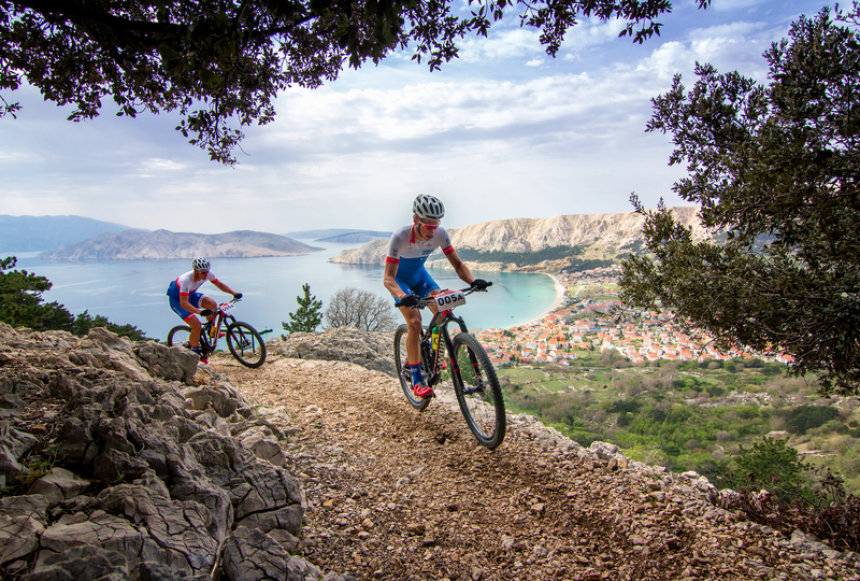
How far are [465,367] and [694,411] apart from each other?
760 inches

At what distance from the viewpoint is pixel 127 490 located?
249 cm

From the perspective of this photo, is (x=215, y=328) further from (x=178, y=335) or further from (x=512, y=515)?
(x=512, y=515)

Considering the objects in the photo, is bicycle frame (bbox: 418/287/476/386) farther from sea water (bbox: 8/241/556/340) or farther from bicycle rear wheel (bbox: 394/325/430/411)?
sea water (bbox: 8/241/556/340)

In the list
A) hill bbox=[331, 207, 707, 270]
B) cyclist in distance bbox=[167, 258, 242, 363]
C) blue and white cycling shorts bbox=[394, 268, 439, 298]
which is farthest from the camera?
hill bbox=[331, 207, 707, 270]

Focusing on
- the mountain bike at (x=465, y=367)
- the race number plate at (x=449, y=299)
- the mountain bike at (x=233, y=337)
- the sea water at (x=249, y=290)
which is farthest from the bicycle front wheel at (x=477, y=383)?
the sea water at (x=249, y=290)

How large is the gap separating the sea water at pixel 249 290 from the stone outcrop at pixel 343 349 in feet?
60.5

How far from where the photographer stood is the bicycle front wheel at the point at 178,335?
1011cm

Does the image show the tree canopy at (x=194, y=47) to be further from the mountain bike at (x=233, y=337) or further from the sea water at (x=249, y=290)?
the sea water at (x=249, y=290)

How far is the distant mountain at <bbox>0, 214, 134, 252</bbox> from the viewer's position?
91438mm

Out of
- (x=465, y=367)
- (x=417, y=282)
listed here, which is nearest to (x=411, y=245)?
(x=417, y=282)

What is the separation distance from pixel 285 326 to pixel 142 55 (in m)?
26.3

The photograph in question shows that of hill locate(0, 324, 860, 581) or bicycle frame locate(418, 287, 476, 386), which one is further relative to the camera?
bicycle frame locate(418, 287, 476, 386)

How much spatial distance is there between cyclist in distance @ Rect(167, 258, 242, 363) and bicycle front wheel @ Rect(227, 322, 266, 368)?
644 mm

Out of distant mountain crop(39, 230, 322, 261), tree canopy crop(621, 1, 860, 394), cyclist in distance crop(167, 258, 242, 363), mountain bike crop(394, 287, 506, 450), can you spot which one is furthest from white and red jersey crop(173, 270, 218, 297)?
distant mountain crop(39, 230, 322, 261)
